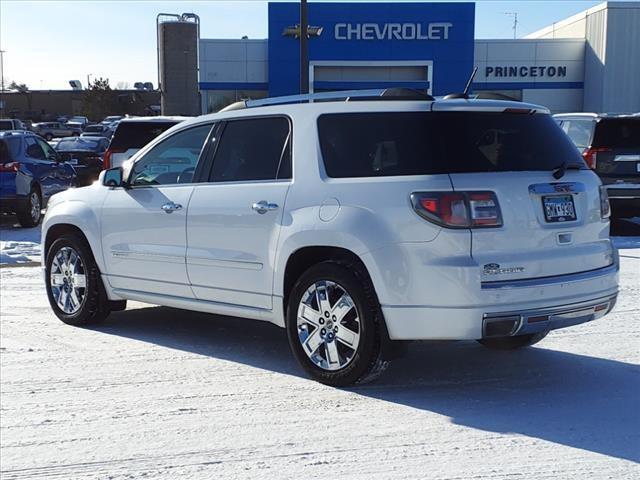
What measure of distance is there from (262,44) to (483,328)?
34.8m

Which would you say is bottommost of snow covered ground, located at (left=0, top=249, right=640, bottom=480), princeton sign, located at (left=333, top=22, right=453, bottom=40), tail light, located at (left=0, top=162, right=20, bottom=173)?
snow covered ground, located at (left=0, top=249, right=640, bottom=480)

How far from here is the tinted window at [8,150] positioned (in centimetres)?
1396

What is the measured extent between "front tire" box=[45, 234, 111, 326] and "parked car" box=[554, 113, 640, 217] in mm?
8495

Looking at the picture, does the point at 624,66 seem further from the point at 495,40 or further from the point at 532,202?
the point at 532,202

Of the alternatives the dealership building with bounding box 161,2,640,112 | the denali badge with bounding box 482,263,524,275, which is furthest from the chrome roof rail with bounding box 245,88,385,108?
the dealership building with bounding box 161,2,640,112

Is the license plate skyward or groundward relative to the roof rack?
groundward

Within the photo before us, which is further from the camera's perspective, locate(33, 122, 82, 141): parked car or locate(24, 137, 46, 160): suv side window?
locate(33, 122, 82, 141): parked car

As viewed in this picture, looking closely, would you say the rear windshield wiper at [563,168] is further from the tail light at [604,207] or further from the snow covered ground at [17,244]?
the snow covered ground at [17,244]

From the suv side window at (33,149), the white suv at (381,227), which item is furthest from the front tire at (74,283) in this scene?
the suv side window at (33,149)

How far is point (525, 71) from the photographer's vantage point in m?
38.7

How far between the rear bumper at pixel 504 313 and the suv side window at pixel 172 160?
7.25ft

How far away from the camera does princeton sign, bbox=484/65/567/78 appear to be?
126 feet

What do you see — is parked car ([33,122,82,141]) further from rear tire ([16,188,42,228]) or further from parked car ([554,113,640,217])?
parked car ([554,113,640,217])

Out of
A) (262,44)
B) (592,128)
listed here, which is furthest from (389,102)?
(262,44)
